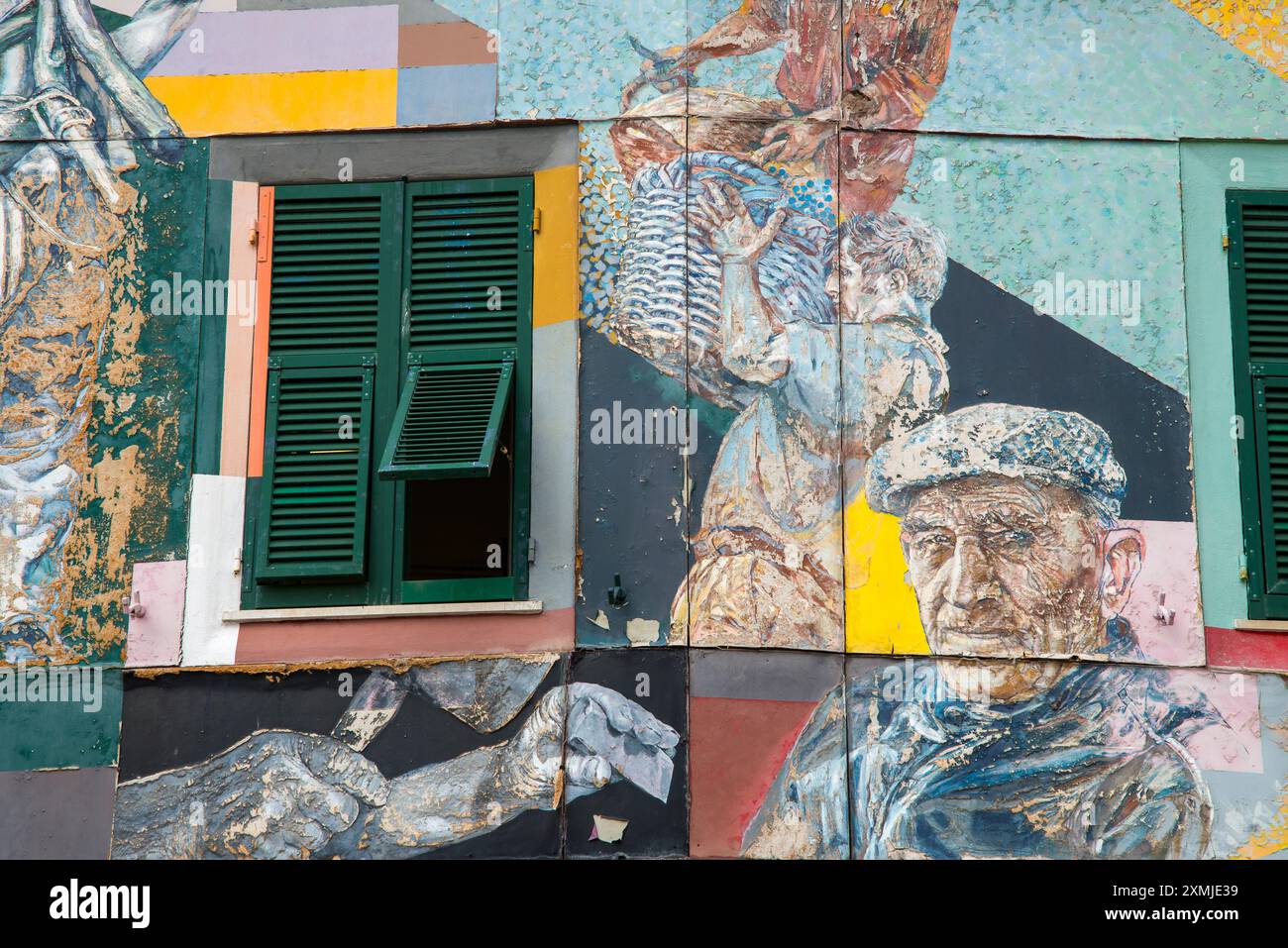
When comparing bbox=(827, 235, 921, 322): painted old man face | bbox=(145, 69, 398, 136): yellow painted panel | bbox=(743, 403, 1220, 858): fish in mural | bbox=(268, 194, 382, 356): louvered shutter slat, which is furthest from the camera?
bbox=(145, 69, 398, 136): yellow painted panel

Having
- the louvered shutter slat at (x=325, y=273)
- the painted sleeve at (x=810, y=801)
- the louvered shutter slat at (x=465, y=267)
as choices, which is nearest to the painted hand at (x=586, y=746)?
the painted sleeve at (x=810, y=801)

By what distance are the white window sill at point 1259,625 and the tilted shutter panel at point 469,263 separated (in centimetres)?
396

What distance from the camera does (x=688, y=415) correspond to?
10.5 metres

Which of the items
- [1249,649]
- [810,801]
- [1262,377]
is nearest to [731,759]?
[810,801]

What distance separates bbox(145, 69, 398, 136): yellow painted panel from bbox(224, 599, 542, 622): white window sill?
8.63 ft

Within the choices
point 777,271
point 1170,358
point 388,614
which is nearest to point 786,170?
point 777,271

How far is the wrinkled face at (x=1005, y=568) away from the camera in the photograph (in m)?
10.3

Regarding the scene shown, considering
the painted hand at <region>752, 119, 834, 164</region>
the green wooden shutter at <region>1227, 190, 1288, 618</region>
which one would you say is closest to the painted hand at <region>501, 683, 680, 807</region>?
the painted hand at <region>752, 119, 834, 164</region>

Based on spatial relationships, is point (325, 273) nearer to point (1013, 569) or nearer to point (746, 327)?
point (746, 327)

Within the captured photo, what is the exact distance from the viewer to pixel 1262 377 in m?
10.8

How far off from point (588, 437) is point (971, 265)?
87.8 inches

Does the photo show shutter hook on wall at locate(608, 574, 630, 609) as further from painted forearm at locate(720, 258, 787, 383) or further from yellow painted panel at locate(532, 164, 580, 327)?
yellow painted panel at locate(532, 164, 580, 327)

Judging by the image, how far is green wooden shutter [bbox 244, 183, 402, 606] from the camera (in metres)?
10.6

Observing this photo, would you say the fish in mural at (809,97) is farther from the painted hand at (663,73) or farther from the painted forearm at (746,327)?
the painted forearm at (746,327)
